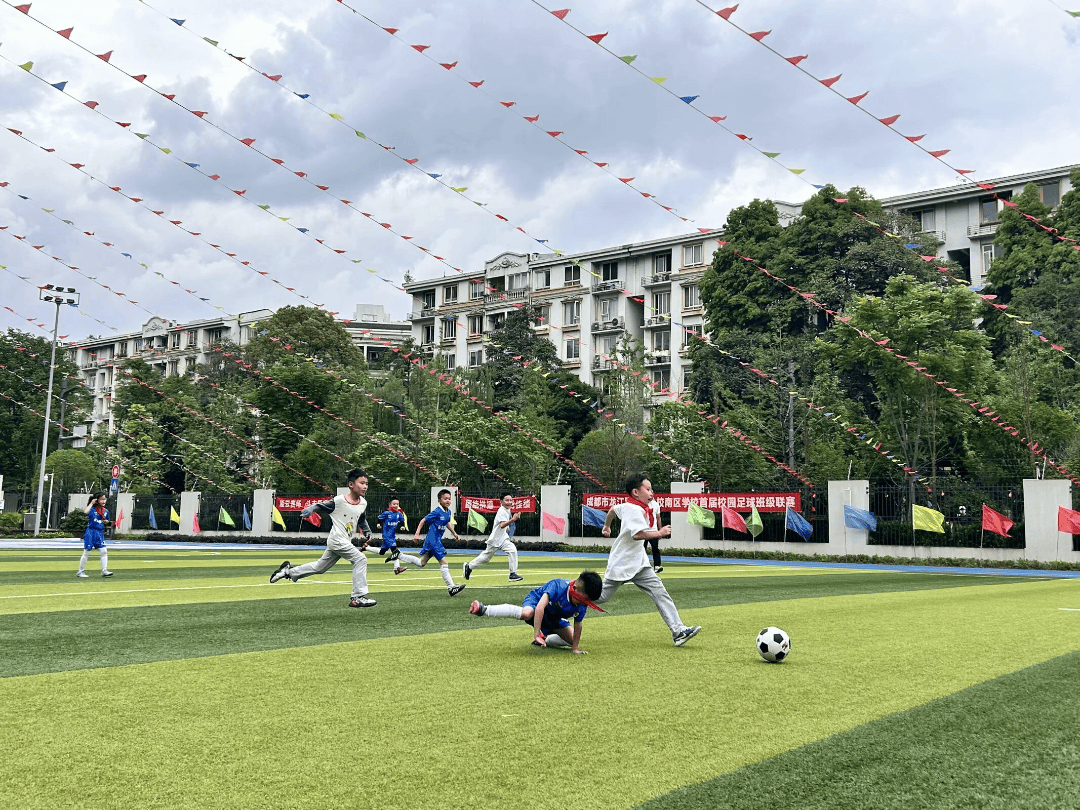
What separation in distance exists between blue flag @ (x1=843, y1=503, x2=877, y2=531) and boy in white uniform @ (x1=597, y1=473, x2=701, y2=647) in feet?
82.8

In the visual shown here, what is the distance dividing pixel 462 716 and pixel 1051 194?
53.4 metres

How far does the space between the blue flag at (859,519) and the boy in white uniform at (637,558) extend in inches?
994

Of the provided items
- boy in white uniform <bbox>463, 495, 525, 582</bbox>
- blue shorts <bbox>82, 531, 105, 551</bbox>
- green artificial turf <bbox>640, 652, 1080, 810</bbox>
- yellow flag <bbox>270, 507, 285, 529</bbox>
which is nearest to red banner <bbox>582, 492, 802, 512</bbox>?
boy in white uniform <bbox>463, 495, 525, 582</bbox>

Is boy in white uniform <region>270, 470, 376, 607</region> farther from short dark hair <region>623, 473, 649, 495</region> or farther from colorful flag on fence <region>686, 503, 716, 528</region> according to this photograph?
colorful flag on fence <region>686, 503, 716, 528</region>

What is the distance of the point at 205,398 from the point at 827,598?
68.0m

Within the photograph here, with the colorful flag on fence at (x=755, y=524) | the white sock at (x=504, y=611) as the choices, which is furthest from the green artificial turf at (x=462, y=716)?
A: the colorful flag on fence at (x=755, y=524)

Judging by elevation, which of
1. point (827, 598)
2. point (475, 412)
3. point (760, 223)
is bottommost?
point (827, 598)

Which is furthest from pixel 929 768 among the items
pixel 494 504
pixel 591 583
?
pixel 494 504

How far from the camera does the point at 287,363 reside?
58906mm

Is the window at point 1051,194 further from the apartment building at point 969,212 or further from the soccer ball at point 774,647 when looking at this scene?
the soccer ball at point 774,647

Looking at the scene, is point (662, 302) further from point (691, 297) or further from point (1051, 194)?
point (1051, 194)

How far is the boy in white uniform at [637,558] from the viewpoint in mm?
8781

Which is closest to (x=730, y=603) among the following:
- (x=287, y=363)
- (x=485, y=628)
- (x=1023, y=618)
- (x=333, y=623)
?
(x=1023, y=618)

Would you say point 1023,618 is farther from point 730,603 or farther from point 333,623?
point 333,623
